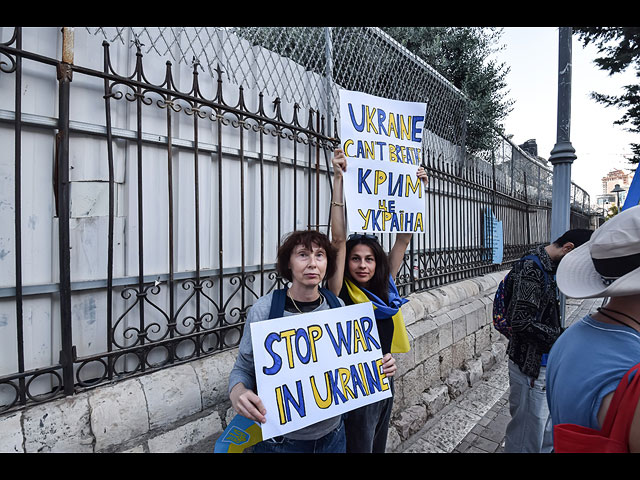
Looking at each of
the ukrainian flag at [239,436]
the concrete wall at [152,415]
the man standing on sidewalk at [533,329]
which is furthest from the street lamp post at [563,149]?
the ukrainian flag at [239,436]

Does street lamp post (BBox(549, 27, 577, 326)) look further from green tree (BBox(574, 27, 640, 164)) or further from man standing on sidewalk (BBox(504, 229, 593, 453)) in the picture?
green tree (BBox(574, 27, 640, 164))

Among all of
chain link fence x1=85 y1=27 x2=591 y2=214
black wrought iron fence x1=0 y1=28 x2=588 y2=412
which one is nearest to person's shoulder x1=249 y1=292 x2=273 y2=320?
black wrought iron fence x1=0 y1=28 x2=588 y2=412

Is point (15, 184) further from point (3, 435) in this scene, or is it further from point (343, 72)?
point (343, 72)

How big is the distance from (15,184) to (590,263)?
8.52ft

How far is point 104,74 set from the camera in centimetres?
198

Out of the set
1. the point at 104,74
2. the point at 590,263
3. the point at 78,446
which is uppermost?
the point at 104,74

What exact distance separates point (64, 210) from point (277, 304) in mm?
1235

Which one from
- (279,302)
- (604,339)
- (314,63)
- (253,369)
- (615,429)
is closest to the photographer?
(615,429)

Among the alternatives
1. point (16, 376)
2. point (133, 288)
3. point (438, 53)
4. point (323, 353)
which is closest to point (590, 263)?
point (323, 353)

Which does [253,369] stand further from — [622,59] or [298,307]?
[622,59]

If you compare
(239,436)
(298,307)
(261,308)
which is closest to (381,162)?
(298,307)

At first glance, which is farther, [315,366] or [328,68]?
[328,68]

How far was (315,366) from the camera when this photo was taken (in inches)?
68.9

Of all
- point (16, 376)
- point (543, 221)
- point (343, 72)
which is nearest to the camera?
point (16, 376)
